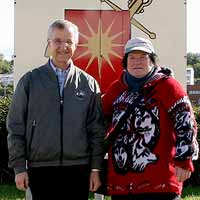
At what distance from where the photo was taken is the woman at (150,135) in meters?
3.67

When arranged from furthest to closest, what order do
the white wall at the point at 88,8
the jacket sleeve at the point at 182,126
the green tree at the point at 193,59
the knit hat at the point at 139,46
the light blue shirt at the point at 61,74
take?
the green tree at the point at 193,59
the white wall at the point at 88,8
the light blue shirt at the point at 61,74
the knit hat at the point at 139,46
the jacket sleeve at the point at 182,126

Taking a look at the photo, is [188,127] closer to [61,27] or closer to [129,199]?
[129,199]

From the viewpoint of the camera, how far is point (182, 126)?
364 centimetres

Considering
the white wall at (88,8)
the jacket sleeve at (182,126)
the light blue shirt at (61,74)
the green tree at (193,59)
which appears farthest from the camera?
the green tree at (193,59)

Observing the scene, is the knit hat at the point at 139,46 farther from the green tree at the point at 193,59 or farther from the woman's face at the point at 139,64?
the green tree at the point at 193,59

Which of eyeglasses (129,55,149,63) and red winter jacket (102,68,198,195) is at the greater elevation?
eyeglasses (129,55,149,63)

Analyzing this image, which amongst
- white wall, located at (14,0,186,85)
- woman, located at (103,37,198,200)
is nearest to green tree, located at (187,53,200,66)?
white wall, located at (14,0,186,85)

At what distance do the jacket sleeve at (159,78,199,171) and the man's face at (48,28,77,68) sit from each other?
75 centimetres

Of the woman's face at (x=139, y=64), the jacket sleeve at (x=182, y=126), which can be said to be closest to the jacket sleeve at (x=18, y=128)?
the woman's face at (x=139, y=64)

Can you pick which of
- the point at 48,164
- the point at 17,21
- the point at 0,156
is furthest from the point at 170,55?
the point at 0,156

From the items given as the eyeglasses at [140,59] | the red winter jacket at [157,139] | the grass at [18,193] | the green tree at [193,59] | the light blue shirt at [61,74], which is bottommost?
the grass at [18,193]

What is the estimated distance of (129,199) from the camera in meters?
3.79

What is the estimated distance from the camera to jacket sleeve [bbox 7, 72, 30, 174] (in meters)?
3.86

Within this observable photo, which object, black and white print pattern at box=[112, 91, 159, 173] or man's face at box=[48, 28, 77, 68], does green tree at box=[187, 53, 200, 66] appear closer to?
man's face at box=[48, 28, 77, 68]
